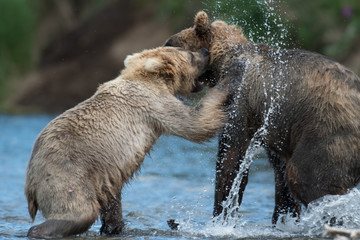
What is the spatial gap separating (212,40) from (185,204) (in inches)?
86.2

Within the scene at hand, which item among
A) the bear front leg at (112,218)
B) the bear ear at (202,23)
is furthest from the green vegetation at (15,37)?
the bear front leg at (112,218)

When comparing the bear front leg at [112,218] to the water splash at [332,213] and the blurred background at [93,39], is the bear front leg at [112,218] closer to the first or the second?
the water splash at [332,213]

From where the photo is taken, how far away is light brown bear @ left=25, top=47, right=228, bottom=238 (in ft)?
17.8

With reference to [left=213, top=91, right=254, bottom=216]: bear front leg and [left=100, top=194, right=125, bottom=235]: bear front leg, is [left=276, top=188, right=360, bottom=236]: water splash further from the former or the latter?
[left=100, top=194, right=125, bottom=235]: bear front leg

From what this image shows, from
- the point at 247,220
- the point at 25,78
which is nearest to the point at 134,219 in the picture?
the point at 247,220

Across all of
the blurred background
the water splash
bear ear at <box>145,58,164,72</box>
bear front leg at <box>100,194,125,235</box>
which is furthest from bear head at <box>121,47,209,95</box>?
the blurred background

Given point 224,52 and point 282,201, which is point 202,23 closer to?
point 224,52

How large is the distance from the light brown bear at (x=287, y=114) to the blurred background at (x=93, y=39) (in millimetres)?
10371

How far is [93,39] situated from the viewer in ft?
75.5

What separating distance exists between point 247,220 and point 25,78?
17.6 metres

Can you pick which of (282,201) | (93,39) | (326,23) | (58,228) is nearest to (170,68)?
(282,201)

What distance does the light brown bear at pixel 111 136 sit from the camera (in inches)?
214

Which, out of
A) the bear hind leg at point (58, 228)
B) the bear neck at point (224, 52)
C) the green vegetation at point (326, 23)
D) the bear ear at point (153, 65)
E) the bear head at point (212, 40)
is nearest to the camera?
the bear hind leg at point (58, 228)

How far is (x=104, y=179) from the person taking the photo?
5738 millimetres
